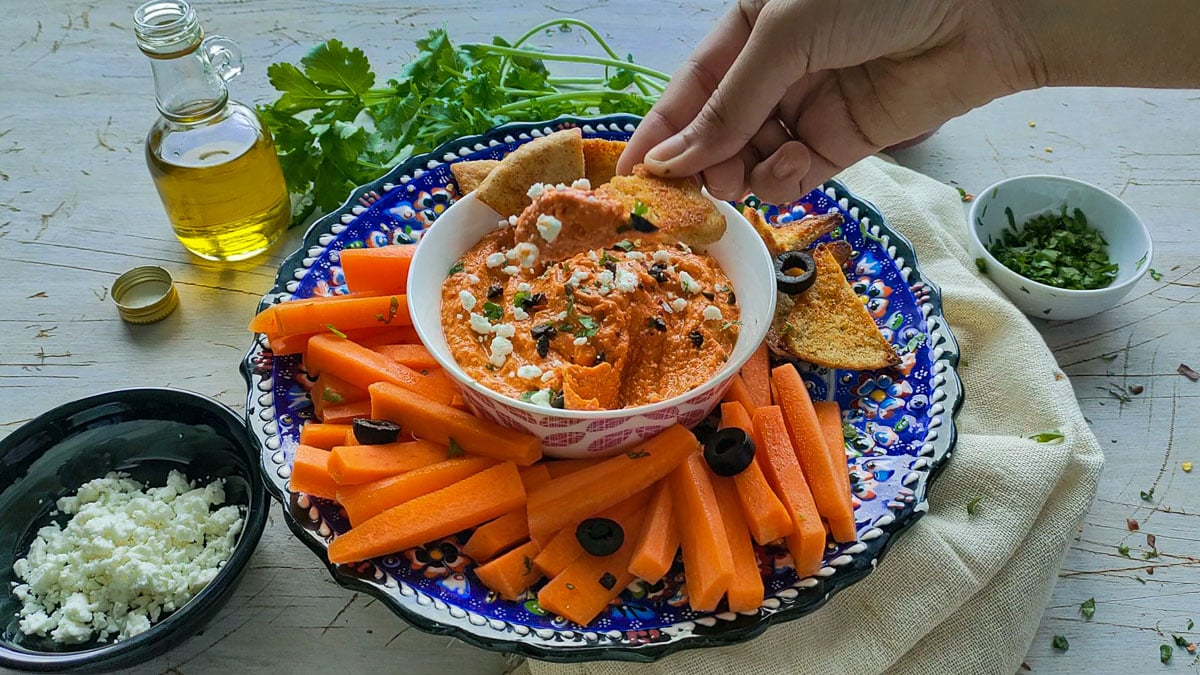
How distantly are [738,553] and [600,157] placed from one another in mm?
1679

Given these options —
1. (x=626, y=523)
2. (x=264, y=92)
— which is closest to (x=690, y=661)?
(x=626, y=523)

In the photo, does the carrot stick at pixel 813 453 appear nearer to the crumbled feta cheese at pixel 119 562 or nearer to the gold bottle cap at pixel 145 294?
the crumbled feta cheese at pixel 119 562

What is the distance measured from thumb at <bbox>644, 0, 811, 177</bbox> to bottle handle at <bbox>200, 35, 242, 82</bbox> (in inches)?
67.5

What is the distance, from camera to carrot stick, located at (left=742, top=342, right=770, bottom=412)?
3.30 metres

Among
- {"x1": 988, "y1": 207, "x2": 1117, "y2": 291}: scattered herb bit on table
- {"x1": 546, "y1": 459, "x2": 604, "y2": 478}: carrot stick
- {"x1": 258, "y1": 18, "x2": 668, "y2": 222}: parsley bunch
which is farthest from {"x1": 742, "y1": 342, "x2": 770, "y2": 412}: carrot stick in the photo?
{"x1": 258, "y1": 18, "x2": 668, "y2": 222}: parsley bunch

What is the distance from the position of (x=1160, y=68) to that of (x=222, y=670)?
137 inches

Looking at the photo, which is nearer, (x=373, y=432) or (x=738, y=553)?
(x=738, y=553)

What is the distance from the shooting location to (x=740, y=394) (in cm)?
328

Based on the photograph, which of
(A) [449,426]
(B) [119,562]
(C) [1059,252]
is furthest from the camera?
(C) [1059,252]

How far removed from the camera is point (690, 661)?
281cm

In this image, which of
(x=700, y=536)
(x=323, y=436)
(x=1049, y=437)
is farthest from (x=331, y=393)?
(x=1049, y=437)

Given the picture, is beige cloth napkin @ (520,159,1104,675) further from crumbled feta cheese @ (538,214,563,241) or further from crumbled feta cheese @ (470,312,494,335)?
crumbled feta cheese @ (538,214,563,241)

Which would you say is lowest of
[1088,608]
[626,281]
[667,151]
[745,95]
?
[1088,608]

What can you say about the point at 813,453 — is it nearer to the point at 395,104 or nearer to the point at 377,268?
the point at 377,268
